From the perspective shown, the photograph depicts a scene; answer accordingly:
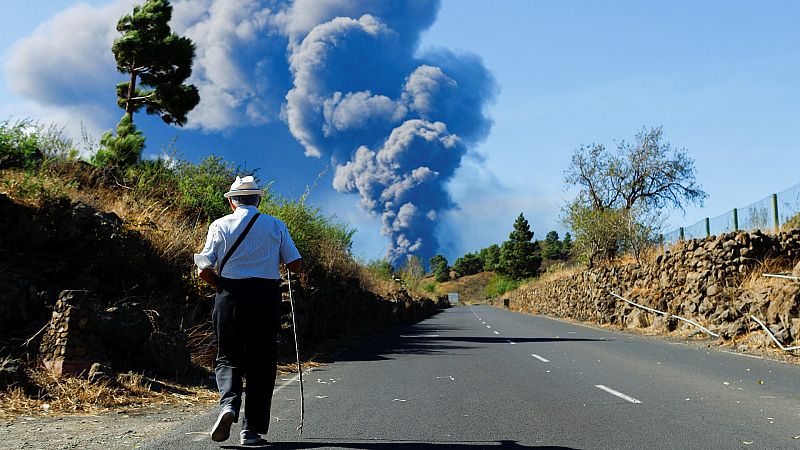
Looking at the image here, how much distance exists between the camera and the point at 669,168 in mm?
53406

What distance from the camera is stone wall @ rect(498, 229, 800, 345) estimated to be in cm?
1532

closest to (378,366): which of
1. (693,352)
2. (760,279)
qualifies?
(693,352)

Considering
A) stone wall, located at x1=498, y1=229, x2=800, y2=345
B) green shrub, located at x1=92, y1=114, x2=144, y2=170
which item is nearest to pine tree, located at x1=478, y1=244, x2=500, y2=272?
stone wall, located at x1=498, y1=229, x2=800, y2=345

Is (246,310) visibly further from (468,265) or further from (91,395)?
(468,265)

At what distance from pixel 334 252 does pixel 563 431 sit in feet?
55.2

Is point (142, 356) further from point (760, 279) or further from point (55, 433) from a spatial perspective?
point (760, 279)

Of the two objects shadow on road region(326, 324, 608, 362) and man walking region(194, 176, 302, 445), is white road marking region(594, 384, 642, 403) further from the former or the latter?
shadow on road region(326, 324, 608, 362)

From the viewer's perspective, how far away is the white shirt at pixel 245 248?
17.5ft

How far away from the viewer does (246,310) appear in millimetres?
5277

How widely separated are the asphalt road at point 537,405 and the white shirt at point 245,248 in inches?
57.6

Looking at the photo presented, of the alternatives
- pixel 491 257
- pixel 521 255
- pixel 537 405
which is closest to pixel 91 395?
pixel 537 405

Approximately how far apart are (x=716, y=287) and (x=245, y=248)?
17841 mm

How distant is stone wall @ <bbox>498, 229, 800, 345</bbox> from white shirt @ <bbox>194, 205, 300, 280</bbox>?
12523 mm

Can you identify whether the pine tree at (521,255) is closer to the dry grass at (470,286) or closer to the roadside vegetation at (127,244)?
the dry grass at (470,286)
